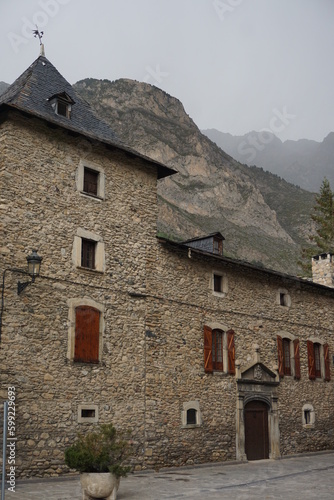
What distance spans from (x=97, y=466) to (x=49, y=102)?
953cm

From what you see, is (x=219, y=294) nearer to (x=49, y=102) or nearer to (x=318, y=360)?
(x=318, y=360)

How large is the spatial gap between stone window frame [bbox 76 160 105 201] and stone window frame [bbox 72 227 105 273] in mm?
1027

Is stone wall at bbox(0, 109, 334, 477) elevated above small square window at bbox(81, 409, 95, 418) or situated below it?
above

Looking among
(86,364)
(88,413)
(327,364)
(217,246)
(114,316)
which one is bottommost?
(88,413)

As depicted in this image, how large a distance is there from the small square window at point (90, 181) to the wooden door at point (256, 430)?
28.3ft

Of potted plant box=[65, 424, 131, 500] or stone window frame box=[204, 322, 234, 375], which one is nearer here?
potted plant box=[65, 424, 131, 500]

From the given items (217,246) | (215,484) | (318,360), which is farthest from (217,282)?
(215,484)

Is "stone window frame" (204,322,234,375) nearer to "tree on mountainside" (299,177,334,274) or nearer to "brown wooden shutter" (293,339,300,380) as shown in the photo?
"brown wooden shutter" (293,339,300,380)

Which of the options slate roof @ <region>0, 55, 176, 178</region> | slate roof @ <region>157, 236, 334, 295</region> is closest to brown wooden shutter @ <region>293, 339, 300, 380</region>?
slate roof @ <region>157, 236, 334, 295</region>

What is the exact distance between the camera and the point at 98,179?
14.2m

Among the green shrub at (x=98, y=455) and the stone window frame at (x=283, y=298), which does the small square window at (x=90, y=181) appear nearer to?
the green shrub at (x=98, y=455)

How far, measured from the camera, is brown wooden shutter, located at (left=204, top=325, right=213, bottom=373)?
15680mm

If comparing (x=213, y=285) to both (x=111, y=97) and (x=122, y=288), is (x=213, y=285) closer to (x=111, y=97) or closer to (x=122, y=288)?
(x=122, y=288)

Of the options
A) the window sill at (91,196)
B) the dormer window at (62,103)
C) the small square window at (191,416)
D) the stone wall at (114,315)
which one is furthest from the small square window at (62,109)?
the small square window at (191,416)
